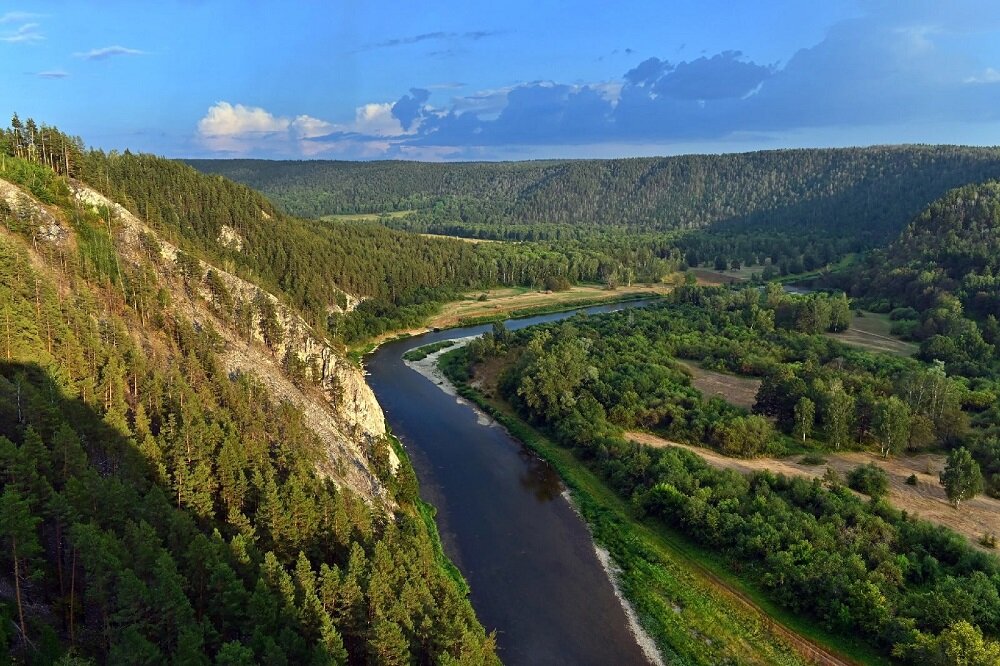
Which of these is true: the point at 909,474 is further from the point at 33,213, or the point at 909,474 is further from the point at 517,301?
the point at 517,301

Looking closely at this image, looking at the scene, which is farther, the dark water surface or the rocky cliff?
the rocky cliff

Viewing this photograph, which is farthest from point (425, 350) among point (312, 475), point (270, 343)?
point (312, 475)

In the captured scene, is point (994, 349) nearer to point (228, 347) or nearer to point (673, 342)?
point (673, 342)

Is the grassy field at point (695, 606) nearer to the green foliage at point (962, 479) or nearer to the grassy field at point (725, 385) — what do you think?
the green foliage at point (962, 479)

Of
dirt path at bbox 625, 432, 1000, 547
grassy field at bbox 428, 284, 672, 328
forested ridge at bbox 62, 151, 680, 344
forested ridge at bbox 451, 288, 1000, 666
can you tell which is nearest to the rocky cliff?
forested ridge at bbox 451, 288, 1000, 666

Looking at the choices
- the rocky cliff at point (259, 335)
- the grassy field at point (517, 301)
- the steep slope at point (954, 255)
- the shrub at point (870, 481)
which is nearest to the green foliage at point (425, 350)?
the grassy field at point (517, 301)

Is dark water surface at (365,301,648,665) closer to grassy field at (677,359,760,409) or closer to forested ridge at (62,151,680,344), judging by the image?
grassy field at (677,359,760,409)
